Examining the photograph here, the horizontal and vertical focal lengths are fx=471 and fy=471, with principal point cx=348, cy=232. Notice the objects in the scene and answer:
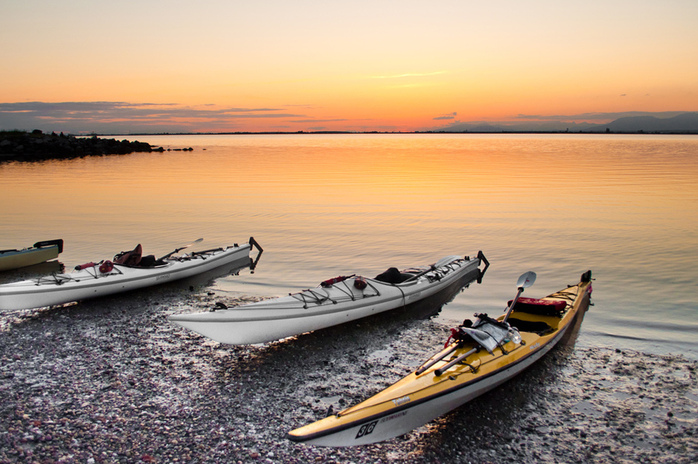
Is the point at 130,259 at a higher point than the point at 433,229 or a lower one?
higher

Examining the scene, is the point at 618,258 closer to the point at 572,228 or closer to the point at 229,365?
the point at 572,228

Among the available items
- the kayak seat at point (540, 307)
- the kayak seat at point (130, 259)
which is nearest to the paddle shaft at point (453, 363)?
the kayak seat at point (540, 307)

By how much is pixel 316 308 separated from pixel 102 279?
5223 millimetres

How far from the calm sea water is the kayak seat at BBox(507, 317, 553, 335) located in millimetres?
1221

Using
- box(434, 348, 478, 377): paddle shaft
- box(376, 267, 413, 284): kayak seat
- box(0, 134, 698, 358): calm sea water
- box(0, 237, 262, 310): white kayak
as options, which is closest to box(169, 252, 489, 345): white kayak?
box(376, 267, 413, 284): kayak seat

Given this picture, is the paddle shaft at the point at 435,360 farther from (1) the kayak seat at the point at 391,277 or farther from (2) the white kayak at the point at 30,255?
(2) the white kayak at the point at 30,255

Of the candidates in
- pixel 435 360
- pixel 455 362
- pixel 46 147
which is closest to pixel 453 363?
pixel 455 362

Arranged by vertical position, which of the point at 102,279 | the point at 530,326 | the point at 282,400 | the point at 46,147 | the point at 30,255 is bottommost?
the point at 282,400

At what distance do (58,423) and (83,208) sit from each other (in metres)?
22.8

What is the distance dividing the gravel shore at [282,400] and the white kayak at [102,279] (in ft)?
1.94

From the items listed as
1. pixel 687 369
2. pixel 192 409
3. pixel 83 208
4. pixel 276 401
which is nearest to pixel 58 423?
pixel 192 409

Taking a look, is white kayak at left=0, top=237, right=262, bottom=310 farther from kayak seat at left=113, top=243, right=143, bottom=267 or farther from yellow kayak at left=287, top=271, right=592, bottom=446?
yellow kayak at left=287, top=271, right=592, bottom=446

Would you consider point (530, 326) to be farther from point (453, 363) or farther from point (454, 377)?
point (454, 377)

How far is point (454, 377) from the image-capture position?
236 inches
